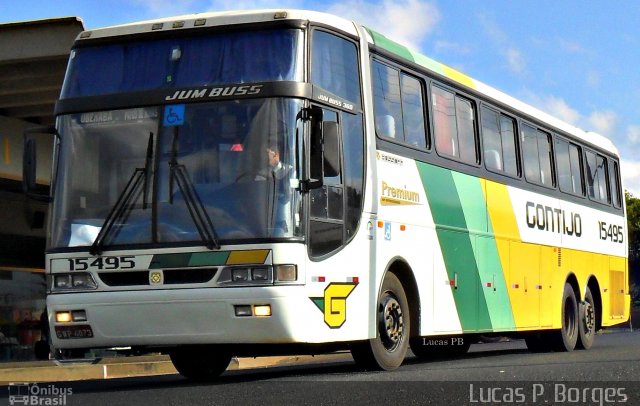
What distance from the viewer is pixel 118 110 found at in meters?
12.0

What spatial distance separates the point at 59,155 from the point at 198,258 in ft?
5.94

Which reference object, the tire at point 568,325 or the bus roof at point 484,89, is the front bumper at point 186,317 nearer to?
the bus roof at point 484,89

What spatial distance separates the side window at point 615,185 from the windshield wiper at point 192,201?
12.8 m

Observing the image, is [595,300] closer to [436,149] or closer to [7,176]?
[436,149]

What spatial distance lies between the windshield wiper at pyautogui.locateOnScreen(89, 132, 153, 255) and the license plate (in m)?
0.71

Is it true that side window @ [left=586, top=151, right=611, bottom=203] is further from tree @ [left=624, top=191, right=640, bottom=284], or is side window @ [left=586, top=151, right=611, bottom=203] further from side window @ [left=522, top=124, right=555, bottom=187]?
tree @ [left=624, top=191, right=640, bottom=284]

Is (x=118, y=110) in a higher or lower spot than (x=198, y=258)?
higher

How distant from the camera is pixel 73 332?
1186cm

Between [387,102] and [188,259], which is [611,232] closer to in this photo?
[387,102]

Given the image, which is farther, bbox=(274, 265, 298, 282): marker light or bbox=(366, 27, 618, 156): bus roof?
bbox=(366, 27, 618, 156): bus roof

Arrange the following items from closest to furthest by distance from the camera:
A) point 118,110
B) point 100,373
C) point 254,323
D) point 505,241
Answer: point 254,323 < point 118,110 < point 505,241 < point 100,373

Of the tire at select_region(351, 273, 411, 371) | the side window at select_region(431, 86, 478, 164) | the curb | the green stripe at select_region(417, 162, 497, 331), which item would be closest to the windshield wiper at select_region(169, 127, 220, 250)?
the tire at select_region(351, 273, 411, 371)

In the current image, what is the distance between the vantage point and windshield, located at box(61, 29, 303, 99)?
11.8 m

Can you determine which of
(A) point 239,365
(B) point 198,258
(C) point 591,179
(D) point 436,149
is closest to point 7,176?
(A) point 239,365
